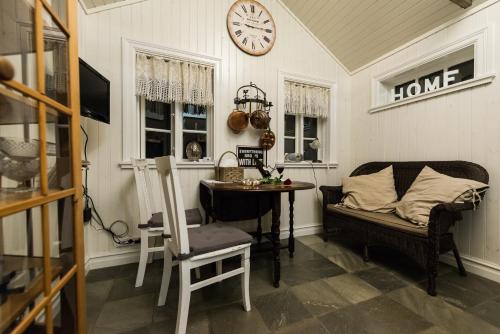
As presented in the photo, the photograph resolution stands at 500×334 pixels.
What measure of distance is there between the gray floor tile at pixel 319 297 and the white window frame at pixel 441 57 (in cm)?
220

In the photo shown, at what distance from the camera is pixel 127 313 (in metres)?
1.38

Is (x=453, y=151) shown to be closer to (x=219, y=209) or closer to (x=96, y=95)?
(x=219, y=209)

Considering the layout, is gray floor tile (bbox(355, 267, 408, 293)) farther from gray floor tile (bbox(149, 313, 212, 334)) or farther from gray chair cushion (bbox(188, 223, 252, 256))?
gray floor tile (bbox(149, 313, 212, 334))

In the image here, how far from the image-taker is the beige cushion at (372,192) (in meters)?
2.24

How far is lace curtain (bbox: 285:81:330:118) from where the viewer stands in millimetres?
2820

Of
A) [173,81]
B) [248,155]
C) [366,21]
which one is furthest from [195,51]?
[366,21]

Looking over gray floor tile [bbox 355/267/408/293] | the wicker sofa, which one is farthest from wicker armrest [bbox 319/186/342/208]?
gray floor tile [bbox 355/267/408/293]

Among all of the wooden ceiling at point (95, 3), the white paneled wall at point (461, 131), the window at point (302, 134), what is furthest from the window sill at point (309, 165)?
the wooden ceiling at point (95, 3)

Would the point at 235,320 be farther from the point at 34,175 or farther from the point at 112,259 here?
A: the point at 112,259

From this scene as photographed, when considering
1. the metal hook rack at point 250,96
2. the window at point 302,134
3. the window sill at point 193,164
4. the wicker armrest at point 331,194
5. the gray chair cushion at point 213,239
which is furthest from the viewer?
the window at point 302,134

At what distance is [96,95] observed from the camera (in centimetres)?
169

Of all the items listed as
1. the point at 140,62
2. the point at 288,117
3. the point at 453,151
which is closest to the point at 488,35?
the point at 453,151

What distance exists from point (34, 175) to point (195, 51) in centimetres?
206

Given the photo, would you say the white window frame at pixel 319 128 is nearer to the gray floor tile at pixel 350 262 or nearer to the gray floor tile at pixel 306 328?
the gray floor tile at pixel 350 262
